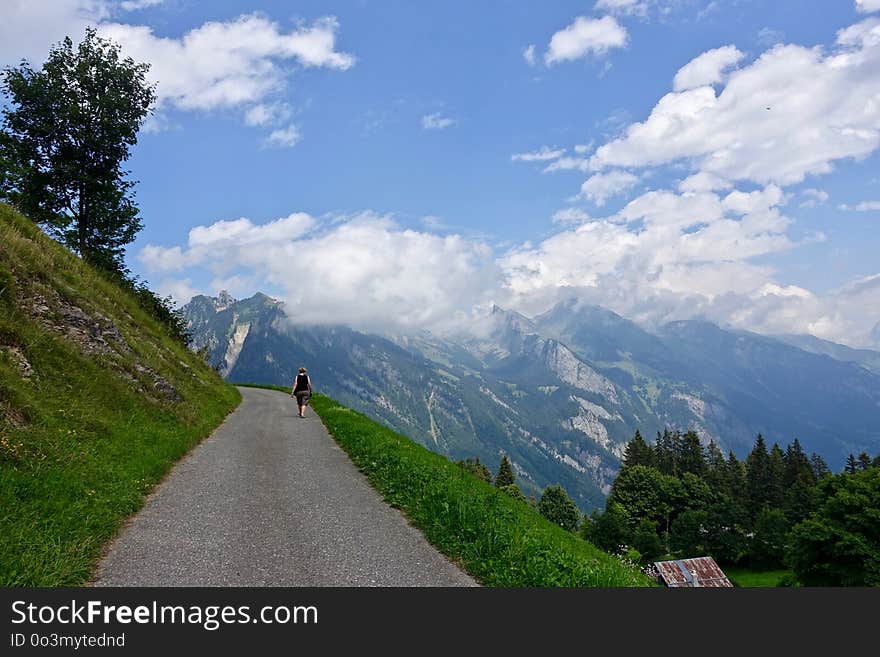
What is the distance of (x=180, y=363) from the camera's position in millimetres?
26391

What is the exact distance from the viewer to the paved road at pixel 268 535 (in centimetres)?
668

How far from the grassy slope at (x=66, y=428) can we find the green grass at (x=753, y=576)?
9939 cm

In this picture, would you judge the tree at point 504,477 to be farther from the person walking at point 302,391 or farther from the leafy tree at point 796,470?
the person walking at point 302,391

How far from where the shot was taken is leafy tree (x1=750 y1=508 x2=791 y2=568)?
3386 inches

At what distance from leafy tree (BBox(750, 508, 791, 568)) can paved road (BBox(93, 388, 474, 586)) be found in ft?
347

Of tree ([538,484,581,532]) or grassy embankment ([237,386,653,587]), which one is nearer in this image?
grassy embankment ([237,386,653,587])

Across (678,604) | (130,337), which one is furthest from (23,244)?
(678,604)

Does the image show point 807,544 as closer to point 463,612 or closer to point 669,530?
point 669,530

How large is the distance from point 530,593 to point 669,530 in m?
119

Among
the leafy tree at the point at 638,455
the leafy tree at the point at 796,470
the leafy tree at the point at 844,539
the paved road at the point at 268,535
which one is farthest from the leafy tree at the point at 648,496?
the paved road at the point at 268,535

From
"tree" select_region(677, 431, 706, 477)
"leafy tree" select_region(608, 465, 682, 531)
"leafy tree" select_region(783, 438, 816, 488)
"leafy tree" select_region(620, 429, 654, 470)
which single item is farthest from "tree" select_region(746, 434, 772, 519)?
"leafy tree" select_region(620, 429, 654, 470)

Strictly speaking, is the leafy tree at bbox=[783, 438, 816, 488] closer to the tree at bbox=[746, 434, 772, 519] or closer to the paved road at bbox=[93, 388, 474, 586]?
the tree at bbox=[746, 434, 772, 519]

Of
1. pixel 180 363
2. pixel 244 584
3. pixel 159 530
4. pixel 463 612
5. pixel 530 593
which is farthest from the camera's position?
pixel 180 363

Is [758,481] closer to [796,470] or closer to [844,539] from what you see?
[796,470]
